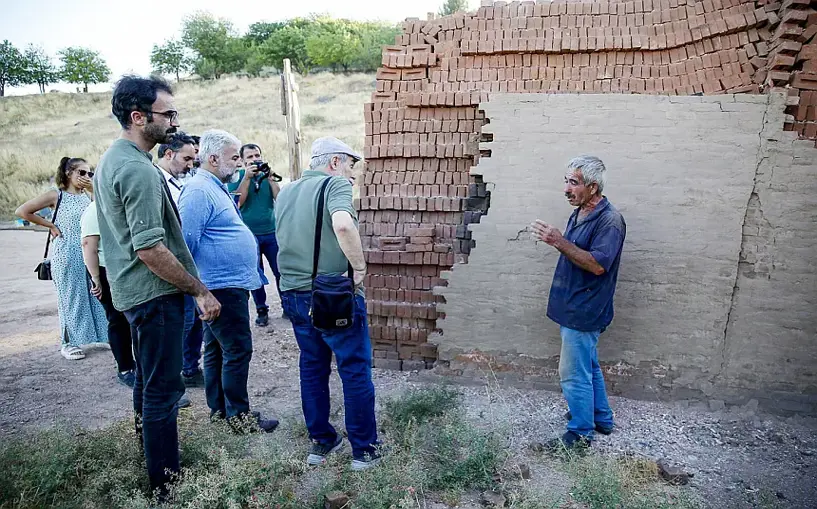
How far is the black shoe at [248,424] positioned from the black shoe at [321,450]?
1.45 feet

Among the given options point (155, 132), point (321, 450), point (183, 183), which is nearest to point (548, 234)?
point (321, 450)

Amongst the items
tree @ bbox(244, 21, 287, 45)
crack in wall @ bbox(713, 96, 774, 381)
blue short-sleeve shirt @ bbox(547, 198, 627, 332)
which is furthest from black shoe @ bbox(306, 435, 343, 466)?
tree @ bbox(244, 21, 287, 45)

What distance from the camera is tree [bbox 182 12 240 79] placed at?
147ft

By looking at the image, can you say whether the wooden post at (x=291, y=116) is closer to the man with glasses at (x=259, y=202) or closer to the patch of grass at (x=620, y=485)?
the man with glasses at (x=259, y=202)

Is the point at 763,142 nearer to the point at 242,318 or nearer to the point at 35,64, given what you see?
the point at 242,318

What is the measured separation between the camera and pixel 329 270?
3.14m

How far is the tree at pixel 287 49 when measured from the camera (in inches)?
1638

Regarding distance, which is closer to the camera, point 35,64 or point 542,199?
point 542,199

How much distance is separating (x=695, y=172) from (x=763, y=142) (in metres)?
0.49

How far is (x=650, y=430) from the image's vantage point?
3.96 meters

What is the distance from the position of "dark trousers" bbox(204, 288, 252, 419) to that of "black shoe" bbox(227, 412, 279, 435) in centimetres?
7

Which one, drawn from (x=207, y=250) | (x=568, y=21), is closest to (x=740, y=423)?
(x=568, y=21)

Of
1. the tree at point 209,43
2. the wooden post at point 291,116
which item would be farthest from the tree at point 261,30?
the wooden post at point 291,116

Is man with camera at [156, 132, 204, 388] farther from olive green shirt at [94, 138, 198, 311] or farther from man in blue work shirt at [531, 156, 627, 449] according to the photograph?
man in blue work shirt at [531, 156, 627, 449]
